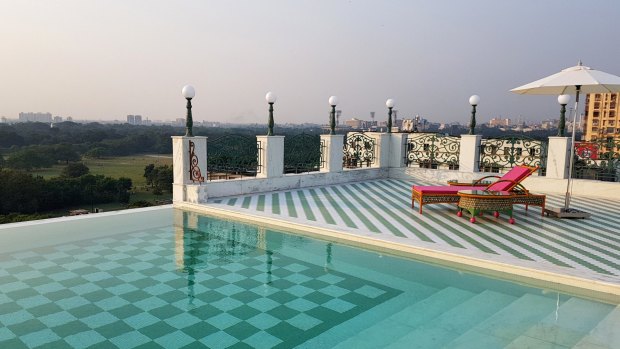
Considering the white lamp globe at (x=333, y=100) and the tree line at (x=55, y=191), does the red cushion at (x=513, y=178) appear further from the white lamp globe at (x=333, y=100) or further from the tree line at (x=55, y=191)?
the tree line at (x=55, y=191)

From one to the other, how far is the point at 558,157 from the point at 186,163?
33.3ft

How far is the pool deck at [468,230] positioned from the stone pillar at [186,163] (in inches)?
19.8

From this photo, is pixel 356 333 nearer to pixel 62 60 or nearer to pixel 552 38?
pixel 552 38

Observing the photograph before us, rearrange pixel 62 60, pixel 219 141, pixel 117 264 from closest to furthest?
pixel 117 264
pixel 219 141
pixel 62 60

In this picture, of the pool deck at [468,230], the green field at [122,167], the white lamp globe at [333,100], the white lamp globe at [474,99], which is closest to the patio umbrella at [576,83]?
the pool deck at [468,230]

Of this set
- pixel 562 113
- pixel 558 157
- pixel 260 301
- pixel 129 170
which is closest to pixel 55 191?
pixel 129 170

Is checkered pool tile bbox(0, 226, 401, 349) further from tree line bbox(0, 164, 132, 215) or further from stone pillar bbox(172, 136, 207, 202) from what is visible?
tree line bbox(0, 164, 132, 215)

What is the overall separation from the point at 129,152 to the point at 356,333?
2490 inches

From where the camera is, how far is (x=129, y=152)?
6062 centimetres

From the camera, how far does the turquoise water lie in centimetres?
362

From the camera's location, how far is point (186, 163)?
975cm

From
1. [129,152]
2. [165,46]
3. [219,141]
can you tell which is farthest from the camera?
[129,152]

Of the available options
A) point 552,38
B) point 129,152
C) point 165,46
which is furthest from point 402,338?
point 129,152

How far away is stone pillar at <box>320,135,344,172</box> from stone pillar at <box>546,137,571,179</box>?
241 inches
